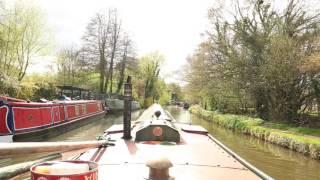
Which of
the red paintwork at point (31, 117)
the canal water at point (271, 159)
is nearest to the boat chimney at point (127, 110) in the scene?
the canal water at point (271, 159)

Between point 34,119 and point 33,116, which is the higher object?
point 33,116

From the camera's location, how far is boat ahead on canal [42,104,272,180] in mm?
4523

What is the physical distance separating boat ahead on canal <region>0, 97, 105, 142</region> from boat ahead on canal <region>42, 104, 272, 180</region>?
19.9 ft

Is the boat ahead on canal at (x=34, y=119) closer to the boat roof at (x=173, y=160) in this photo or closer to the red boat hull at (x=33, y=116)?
the red boat hull at (x=33, y=116)

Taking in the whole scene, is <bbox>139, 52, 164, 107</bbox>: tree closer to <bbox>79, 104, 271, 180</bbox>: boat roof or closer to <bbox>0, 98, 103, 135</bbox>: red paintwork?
<bbox>0, 98, 103, 135</bbox>: red paintwork

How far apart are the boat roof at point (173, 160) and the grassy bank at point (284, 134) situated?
26.3 feet

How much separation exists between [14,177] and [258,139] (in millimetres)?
16661

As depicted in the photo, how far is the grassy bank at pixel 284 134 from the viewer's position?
14257 millimetres

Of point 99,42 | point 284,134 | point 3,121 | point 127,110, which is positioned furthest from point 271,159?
point 99,42

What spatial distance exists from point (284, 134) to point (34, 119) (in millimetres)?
9993

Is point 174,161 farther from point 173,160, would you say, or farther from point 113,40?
point 113,40

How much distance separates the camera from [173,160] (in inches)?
217

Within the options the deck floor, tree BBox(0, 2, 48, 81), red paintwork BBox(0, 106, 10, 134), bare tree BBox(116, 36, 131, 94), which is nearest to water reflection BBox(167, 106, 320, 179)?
the deck floor

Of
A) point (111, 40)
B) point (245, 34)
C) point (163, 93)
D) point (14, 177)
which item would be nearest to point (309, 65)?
point (245, 34)
